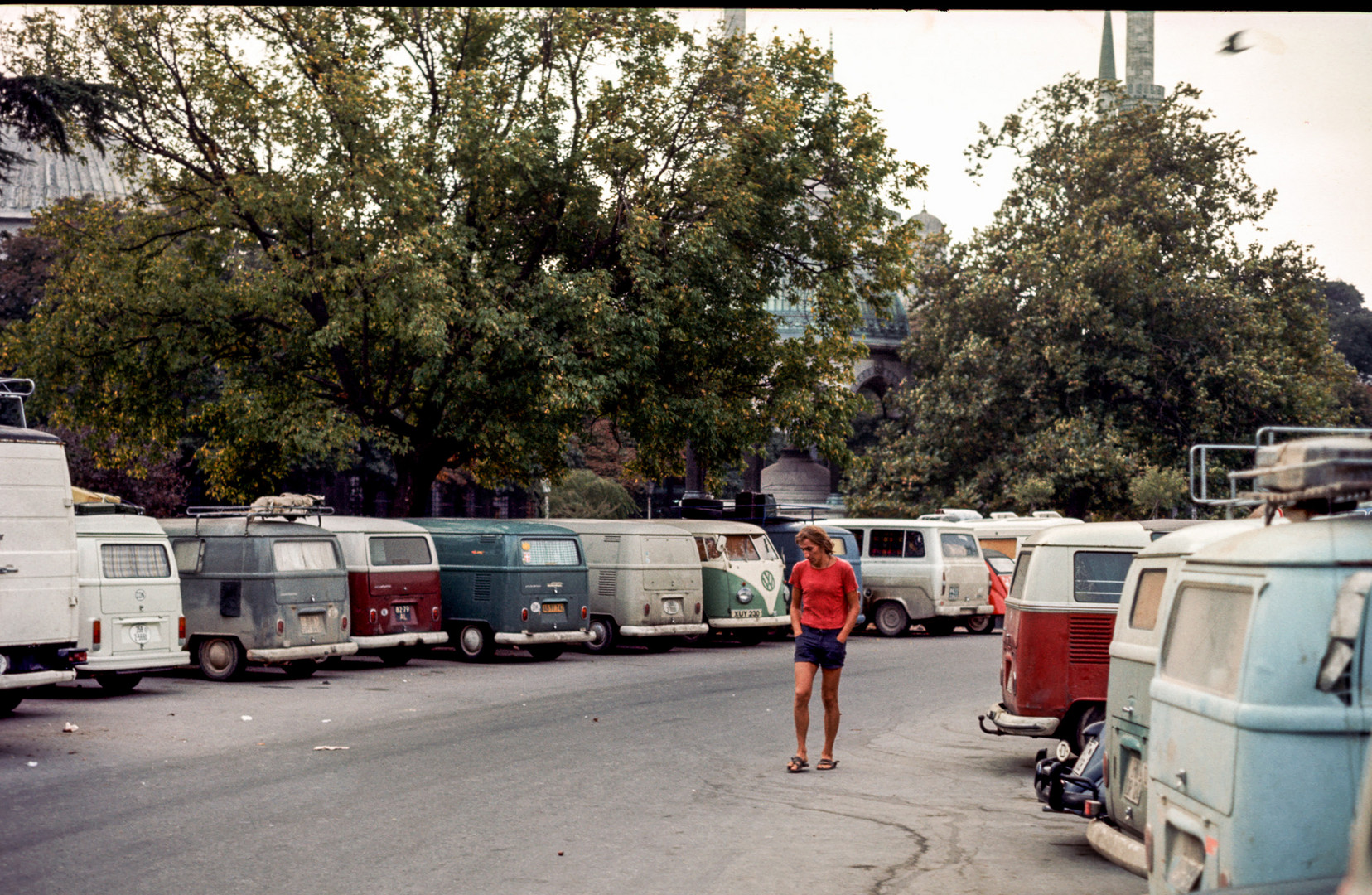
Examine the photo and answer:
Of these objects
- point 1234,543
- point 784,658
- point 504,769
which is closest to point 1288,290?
point 784,658

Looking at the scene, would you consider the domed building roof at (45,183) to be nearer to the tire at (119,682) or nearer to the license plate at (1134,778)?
the tire at (119,682)

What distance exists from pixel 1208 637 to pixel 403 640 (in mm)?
15008

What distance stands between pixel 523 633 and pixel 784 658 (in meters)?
3.94

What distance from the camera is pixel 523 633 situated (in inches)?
790

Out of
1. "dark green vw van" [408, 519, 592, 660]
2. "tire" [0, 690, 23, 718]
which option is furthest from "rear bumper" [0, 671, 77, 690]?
"dark green vw van" [408, 519, 592, 660]

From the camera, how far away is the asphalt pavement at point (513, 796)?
24.2 ft

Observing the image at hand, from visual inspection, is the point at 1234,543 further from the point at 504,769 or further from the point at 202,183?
the point at 202,183

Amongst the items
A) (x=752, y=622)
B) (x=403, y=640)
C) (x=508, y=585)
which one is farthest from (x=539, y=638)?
(x=752, y=622)

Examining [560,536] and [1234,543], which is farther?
[560,536]

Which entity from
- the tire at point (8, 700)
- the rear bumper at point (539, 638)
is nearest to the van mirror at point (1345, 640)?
the tire at point (8, 700)

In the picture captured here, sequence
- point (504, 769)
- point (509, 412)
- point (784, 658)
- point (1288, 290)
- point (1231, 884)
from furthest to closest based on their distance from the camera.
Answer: point (1288, 290) → point (509, 412) → point (784, 658) → point (504, 769) → point (1231, 884)

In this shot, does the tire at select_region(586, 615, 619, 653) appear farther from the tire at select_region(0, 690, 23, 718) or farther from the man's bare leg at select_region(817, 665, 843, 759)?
the man's bare leg at select_region(817, 665, 843, 759)

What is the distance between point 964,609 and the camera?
2684 cm

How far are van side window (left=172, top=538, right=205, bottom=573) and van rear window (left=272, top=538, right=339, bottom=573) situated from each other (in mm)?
932
